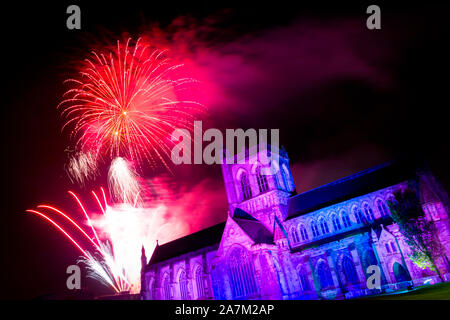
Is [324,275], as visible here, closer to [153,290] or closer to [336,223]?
[336,223]

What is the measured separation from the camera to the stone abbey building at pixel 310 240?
32.9m

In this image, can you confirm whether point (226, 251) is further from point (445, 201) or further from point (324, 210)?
point (445, 201)

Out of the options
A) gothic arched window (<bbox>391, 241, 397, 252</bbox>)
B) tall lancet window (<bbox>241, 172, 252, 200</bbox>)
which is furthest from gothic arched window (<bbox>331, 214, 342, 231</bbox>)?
tall lancet window (<bbox>241, 172, 252, 200</bbox>)

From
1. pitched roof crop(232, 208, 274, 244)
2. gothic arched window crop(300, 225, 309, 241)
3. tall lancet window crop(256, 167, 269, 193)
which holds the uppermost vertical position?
tall lancet window crop(256, 167, 269, 193)

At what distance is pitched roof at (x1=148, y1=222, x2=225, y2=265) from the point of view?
5320cm

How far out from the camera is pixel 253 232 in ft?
133

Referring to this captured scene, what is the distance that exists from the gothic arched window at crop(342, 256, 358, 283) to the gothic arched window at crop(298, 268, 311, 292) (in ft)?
16.5

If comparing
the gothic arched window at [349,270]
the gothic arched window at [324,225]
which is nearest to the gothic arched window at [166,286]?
the gothic arched window at [324,225]

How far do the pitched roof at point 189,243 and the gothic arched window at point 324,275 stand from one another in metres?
18.6

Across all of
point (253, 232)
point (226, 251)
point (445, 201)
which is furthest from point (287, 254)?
point (445, 201)

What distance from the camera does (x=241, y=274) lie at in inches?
1496

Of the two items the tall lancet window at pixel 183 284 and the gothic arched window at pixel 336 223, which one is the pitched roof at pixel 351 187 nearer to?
the gothic arched window at pixel 336 223

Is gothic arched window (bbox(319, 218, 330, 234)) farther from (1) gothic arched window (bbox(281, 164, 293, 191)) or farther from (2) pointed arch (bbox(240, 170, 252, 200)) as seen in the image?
(2) pointed arch (bbox(240, 170, 252, 200))
